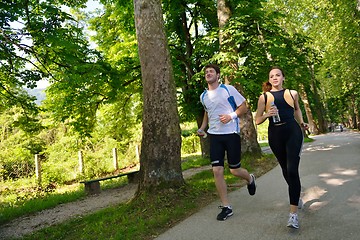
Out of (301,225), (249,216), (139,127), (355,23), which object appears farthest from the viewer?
(139,127)

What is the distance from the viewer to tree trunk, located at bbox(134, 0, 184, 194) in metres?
5.95

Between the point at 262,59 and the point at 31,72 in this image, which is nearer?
the point at 31,72

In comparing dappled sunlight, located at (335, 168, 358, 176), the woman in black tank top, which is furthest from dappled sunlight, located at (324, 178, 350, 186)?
the woman in black tank top

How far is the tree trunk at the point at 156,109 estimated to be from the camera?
5.95 m

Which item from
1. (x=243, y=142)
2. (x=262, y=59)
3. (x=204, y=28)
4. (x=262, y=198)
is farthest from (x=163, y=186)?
(x=204, y=28)

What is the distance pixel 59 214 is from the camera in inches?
297

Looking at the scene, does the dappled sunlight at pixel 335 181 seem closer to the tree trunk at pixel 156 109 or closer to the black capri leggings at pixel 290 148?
the black capri leggings at pixel 290 148

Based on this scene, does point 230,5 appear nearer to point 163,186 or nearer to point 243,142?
point 243,142

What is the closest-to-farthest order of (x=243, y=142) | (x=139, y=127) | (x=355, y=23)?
(x=243, y=142) → (x=355, y=23) → (x=139, y=127)

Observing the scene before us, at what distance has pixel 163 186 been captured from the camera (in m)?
5.85

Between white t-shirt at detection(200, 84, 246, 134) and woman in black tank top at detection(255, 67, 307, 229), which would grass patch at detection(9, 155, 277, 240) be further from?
woman in black tank top at detection(255, 67, 307, 229)

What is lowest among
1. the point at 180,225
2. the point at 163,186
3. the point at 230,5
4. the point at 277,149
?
the point at 180,225

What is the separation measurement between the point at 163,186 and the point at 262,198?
1.74 metres

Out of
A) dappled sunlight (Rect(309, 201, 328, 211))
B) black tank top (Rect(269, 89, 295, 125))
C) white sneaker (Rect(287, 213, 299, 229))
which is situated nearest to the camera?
white sneaker (Rect(287, 213, 299, 229))
